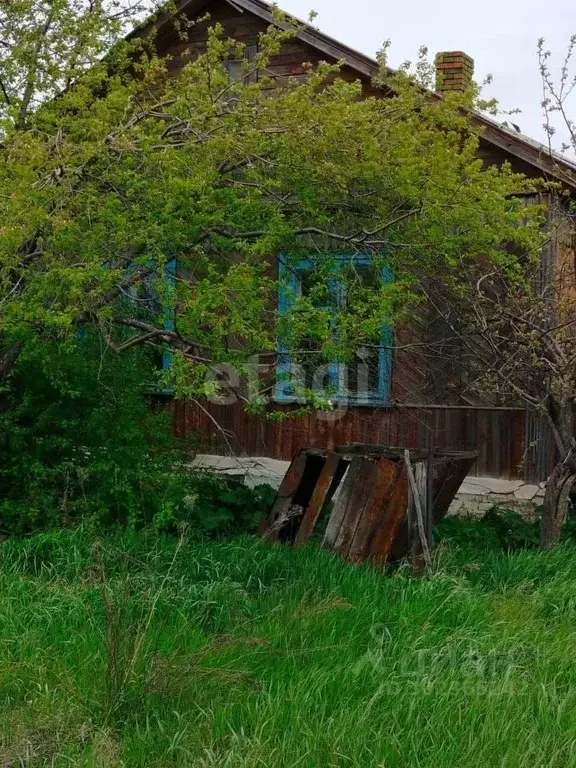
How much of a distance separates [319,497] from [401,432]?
328cm

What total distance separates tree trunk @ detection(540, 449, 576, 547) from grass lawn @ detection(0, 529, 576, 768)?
1005 mm

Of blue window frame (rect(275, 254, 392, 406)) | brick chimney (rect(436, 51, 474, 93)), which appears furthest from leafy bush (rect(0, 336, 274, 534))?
brick chimney (rect(436, 51, 474, 93))

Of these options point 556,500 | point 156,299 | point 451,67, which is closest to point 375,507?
point 556,500

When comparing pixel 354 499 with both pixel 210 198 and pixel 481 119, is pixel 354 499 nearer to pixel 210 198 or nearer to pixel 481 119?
pixel 210 198

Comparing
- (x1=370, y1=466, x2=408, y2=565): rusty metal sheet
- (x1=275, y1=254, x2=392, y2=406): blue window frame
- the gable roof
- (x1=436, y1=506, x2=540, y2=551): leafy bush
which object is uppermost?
the gable roof

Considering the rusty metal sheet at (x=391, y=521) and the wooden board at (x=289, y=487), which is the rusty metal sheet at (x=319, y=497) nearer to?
the wooden board at (x=289, y=487)

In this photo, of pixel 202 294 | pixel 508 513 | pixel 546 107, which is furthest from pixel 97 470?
pixel 546 107

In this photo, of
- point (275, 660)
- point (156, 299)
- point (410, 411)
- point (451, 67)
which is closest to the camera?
point (275, 660)

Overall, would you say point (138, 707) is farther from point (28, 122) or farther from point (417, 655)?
point (28, 122)

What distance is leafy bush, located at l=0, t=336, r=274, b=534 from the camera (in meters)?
7.66

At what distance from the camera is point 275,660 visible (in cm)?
509

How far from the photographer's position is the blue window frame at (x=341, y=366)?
729cm

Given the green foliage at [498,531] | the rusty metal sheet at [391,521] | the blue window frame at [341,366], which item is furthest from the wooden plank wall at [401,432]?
the rusty metal sheet at [391,521]

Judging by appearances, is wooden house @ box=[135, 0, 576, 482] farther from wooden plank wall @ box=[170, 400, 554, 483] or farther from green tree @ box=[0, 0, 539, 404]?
green tree @ box=[0, 0, 539, 404]
